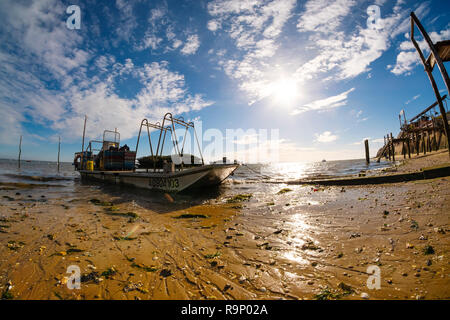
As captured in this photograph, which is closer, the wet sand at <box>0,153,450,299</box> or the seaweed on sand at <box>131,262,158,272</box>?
the wet sand at <box>0,153,450,299</box>

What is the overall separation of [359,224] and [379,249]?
1.71 metres

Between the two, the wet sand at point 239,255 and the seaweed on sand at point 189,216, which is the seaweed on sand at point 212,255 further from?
the seaweed on sand at point 189,216

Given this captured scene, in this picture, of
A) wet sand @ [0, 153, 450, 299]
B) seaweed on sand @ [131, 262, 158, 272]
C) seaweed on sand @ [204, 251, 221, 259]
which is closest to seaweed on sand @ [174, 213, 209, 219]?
wet sand @ [0, 153, 450, 299]

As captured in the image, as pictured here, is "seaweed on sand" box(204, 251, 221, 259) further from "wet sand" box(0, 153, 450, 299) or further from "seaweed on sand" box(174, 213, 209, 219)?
"seaweed on sand" box(174, 213, 209, 219)

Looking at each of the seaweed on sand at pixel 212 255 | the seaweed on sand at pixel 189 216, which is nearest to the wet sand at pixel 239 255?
the seaweed on sand at pixel 212 255

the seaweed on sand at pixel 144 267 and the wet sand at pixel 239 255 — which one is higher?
the wet sand at pixel 239 255

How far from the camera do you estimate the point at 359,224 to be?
16.1ft

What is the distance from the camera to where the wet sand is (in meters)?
2.54

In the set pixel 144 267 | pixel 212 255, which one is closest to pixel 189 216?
pixel 212 255

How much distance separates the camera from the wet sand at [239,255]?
2.54m

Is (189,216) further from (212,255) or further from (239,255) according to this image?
(239,255)

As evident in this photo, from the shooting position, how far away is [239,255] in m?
3.73

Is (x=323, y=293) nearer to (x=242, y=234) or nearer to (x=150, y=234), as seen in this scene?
(x=242, y=234)
